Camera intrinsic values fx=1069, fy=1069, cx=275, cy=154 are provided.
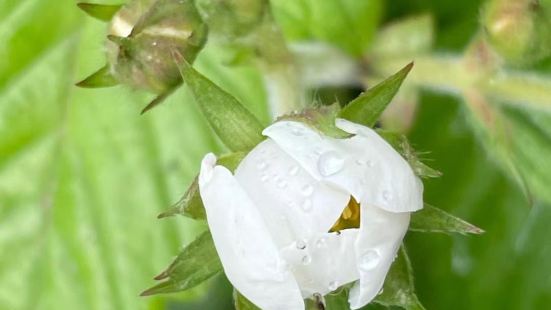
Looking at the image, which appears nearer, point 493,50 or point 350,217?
point 350,217

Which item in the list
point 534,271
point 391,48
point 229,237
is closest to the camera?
point 229,237

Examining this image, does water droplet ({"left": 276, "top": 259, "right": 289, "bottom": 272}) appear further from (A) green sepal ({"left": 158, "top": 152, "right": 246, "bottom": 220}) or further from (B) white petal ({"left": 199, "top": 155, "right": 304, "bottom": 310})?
(A) green sepal ({"left": 158, "top": 152, "right": 246, "bottom": 220})

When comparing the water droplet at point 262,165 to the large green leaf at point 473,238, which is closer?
the water droplet at point 262,165

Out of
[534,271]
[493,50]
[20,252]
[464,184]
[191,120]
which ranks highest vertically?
[493,50]

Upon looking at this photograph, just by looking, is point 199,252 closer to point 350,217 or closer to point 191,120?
point 350,217

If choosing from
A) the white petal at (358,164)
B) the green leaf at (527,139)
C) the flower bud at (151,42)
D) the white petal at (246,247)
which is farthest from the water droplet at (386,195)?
the green leaf at (527,139)

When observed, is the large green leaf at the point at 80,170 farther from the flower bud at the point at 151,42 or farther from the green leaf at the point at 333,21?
the flower bud at the point at 151,42

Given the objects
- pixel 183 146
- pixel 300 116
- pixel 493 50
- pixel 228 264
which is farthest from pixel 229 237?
pixel 183 146
